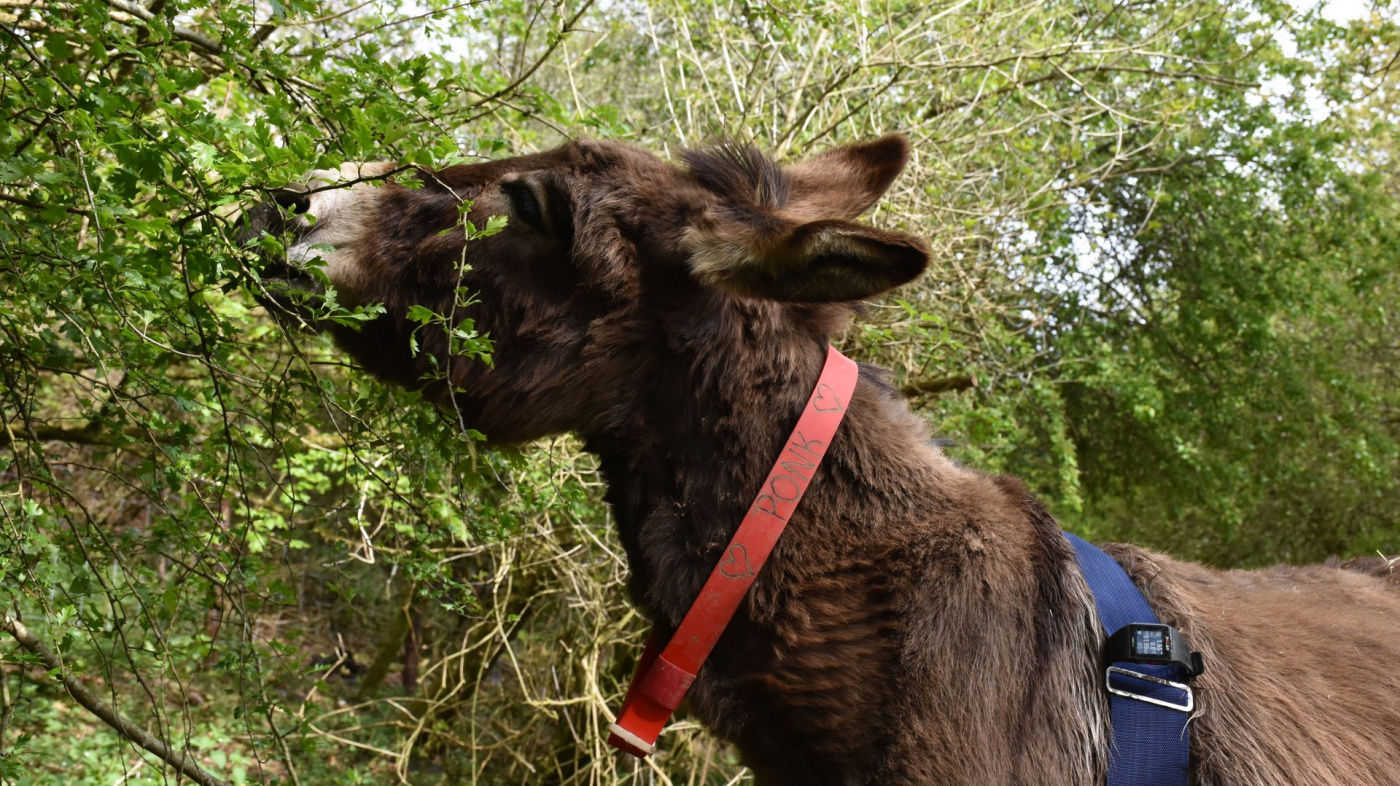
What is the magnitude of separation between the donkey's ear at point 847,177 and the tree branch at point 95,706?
80.6 inches

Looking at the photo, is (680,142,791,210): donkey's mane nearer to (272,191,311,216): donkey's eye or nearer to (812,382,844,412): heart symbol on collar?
(812,382,844,412): heart symbol on collar

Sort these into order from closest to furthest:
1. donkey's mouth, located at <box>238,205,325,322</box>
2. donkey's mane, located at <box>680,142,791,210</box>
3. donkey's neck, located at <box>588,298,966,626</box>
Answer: donkey's mouth, located at <box>238,205,325,322</box>, donkey's neck, located at <box>588,298,966,626</box>, donkey's mane, located at <box>680,142,791,210</box>

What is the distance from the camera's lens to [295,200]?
7.52 feet

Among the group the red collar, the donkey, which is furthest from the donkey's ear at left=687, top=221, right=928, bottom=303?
the red collar

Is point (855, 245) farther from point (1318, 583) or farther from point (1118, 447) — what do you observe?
point (1118, 447)

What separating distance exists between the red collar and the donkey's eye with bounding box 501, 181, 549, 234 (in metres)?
0.83

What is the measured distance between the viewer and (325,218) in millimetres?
2406

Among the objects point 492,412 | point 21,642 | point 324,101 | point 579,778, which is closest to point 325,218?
point 324,101

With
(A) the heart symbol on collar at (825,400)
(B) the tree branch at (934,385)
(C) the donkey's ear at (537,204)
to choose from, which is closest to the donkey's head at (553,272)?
(C) the donkey's ear at (537,204)

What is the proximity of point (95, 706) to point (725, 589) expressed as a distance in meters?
1.54

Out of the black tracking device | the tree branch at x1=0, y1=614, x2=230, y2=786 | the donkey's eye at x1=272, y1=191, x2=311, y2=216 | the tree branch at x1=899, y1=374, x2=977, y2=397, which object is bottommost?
the tree branch at x1=0, y1=614, x2=230, y2=786

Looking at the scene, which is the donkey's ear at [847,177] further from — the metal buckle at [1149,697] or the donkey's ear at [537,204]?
the metal buckle at [1149,697]

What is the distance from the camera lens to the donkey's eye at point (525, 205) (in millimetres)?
2434

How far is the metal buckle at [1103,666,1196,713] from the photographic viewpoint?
1973mm
